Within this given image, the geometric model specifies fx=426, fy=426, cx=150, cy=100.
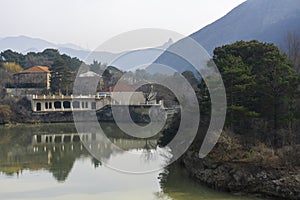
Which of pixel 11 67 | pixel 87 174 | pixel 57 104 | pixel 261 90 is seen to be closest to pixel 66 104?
pixel 57 104

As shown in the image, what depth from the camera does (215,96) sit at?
12.6 m

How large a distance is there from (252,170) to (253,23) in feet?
236

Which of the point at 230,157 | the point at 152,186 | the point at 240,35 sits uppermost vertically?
the point at 240,35

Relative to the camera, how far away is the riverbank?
31.6 feet

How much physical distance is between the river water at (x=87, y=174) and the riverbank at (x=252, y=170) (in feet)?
1.17

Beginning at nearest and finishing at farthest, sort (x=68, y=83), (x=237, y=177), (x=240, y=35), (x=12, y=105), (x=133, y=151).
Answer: (x=237, y=177) < (x=133, y=151) < (x=12, y=105) < (x=68, y=83) < (x=240, y=35)

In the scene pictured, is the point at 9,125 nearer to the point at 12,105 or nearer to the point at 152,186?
the point at 12,105

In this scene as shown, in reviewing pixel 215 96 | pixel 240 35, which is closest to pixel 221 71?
pixel 215 96

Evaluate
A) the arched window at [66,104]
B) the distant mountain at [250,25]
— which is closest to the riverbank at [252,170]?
the arched window at [66,104]

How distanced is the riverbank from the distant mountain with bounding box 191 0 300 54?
52761mm

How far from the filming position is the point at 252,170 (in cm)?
1019

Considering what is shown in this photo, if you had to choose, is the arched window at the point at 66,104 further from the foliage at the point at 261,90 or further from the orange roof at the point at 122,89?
the foliage at the point at 261,90

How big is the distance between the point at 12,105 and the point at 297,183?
89.7 ft

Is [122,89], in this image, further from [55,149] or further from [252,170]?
[252,170]
